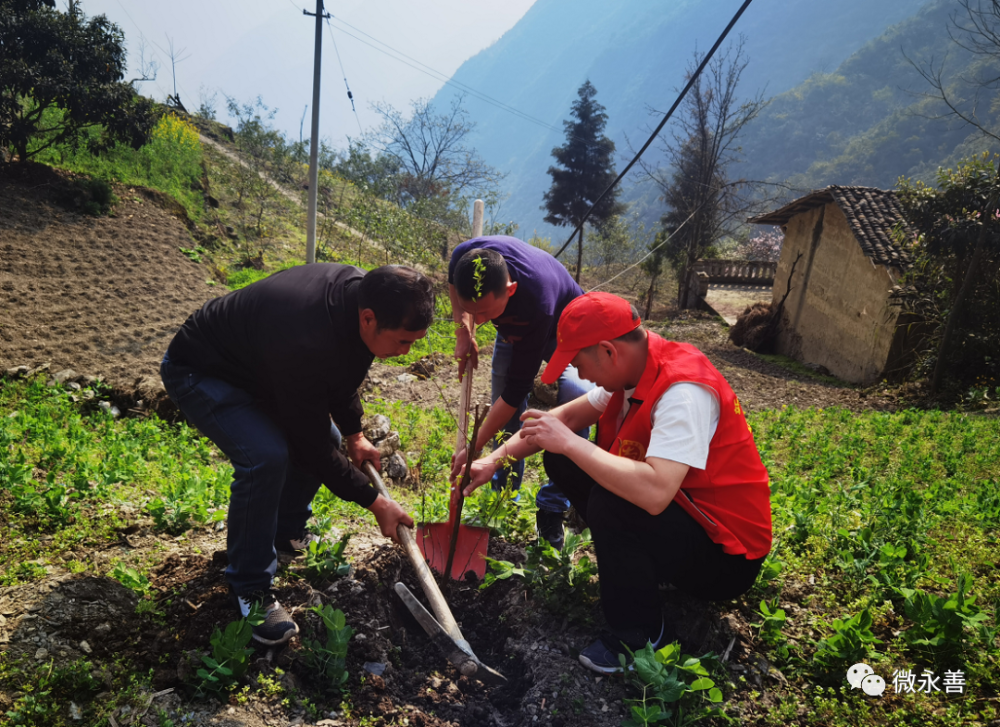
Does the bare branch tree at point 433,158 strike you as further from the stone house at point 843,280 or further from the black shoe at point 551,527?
the black shoe at point 551,527

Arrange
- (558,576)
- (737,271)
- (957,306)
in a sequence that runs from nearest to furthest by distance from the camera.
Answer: (558,576), (957,306), (737,271)

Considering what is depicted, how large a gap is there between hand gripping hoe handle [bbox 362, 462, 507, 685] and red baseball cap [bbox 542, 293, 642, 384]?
1.08 meters

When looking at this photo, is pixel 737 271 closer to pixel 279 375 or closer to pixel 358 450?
pixel 358 450

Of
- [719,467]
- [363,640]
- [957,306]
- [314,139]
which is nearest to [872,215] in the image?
[957,306]

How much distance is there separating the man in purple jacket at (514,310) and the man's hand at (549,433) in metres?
0.61

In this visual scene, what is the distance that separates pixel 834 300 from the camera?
44.5 ft

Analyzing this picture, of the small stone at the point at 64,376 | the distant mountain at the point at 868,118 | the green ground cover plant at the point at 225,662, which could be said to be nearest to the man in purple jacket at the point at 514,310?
the green ground cover plant at the point at 225,662

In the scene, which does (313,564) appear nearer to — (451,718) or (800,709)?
(451,718)

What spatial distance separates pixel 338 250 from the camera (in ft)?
55.3

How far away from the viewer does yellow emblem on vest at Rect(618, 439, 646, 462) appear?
212 centimetres

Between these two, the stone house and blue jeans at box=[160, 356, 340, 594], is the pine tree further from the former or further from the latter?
blue jeans at box=[160, 356, 340, 594]

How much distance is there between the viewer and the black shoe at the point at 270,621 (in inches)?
88.5

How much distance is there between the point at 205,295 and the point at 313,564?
7.93 m

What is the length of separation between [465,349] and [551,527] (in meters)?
1.07
